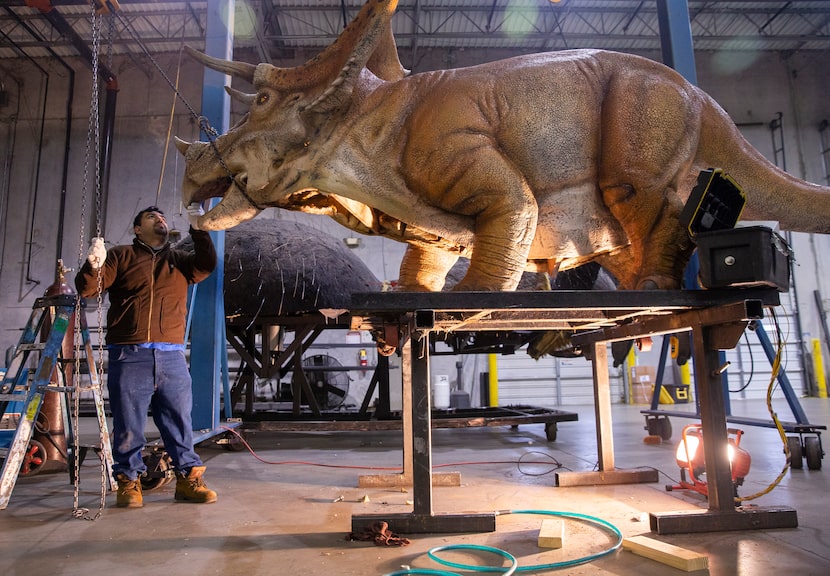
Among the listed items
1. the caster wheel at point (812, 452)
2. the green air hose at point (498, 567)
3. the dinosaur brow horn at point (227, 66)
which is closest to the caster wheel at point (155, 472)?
the green air hose at point (498, 567)

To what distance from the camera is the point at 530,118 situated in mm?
2889

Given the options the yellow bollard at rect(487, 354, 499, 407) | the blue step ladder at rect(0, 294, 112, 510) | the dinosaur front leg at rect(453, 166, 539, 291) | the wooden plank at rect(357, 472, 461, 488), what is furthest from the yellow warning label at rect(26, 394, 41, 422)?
the yellow bollard at rect(487, 354, 499, 407)

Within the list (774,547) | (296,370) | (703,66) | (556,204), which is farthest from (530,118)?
(703,66)

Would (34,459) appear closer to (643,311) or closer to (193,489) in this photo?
(193,489)

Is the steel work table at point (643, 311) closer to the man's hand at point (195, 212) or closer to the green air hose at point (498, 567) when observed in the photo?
the green air hose at point (498, 567)

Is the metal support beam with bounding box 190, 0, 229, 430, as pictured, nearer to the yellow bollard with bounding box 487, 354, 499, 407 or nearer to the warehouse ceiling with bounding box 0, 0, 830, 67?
the warehouse ceiling with bounding box 0, 0, 830, 67

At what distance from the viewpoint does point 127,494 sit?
11.3 ft

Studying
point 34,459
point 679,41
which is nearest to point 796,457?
point 679,41

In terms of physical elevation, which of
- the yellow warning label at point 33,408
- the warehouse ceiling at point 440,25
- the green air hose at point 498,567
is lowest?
the green air hose at point 498,567

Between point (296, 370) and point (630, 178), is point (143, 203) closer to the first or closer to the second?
point (296, 370)

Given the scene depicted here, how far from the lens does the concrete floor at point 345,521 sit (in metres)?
2.27

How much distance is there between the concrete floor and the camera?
227cm

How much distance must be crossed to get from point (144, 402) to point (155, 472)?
2.57 ft

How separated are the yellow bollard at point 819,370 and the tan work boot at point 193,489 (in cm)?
1842
